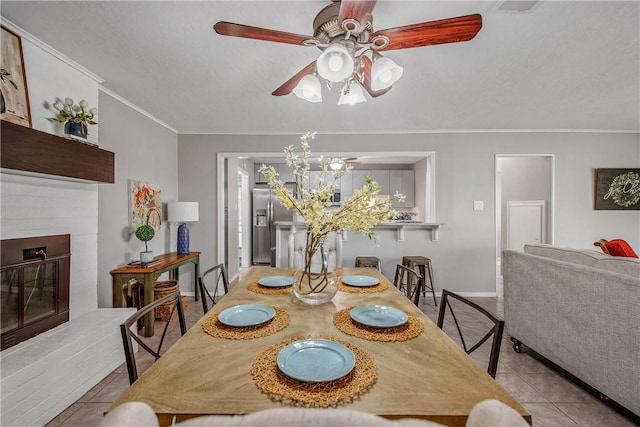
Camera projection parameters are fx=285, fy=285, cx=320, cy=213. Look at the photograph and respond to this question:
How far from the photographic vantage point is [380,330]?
1.12 m

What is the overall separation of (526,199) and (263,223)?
4.95 meters

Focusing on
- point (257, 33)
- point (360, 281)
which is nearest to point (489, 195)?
point (360, 281)

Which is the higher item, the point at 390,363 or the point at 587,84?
the point at 587,84

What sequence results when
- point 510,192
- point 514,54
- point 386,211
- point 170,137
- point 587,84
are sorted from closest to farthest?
point 386,211 → point 514,54 → point 587,84 → point 170,137 → point 510,192

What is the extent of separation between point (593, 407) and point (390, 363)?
1.75m

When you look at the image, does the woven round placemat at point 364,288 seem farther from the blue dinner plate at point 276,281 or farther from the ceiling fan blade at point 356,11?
the ceiling fan blade at point 356,11

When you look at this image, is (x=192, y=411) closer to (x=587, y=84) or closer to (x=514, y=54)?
(x=514, y=54)

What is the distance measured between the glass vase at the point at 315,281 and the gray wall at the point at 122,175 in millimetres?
2152

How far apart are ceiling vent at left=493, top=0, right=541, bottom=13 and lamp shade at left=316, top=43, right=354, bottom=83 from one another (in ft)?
3.17

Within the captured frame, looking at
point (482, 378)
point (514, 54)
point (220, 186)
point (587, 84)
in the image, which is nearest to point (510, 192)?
point (587, 84)

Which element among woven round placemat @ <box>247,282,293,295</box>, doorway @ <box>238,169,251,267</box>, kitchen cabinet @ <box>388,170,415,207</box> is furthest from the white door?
doorway @ <box>238,169,251,267</box>

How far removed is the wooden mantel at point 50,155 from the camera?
1.56 meters

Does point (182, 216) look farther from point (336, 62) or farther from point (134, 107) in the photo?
point (336, 62)

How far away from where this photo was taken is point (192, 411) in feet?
2.20
